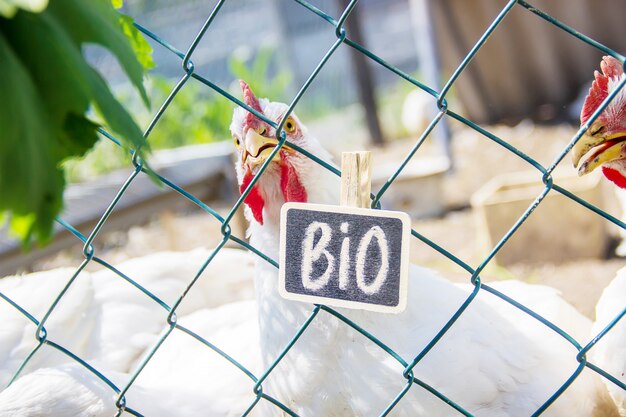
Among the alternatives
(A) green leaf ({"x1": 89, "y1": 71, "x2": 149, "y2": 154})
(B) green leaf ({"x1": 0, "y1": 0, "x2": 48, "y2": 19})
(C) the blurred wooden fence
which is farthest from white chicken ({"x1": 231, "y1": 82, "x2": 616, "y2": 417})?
(C) the blurred wooden fence

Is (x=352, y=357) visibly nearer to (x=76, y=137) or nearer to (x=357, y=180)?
(x=357, y=180)

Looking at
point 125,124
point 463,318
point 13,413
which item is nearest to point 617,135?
point 463,318

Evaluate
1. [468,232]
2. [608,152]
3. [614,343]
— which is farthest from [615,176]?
[468,232]

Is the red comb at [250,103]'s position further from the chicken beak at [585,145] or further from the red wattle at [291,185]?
the chicken beak at [585,145]

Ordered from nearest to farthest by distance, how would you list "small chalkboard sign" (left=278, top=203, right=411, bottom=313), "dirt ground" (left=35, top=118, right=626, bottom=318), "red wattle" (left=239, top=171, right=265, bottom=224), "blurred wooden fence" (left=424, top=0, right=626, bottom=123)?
"small chalkboard sign" (left=278, top=203, right=411, bottom=313) → "red wattle" (left=239, top=171, right=265, bottom=224) → "dirt ground" (left=35, top=118, right=626, bottom=318) → "blurred wooden fence" (left=424, top=0, right=626, bottom=123)

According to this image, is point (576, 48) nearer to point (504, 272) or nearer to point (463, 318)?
point (504, 272)

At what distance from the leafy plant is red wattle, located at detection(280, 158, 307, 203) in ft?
3.50

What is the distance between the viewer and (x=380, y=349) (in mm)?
1631

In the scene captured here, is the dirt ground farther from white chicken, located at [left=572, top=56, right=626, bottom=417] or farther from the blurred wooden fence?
white chicken, located at [left=572, top=56, right=626, bottom=417]

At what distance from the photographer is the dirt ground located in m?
3.71

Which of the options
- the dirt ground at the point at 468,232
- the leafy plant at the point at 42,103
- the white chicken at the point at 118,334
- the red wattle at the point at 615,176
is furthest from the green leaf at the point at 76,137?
the dirt ground at the point at 468,232

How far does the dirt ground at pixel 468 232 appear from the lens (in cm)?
371

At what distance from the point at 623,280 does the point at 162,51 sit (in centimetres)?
1049

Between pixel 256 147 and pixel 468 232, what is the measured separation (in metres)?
3.41
